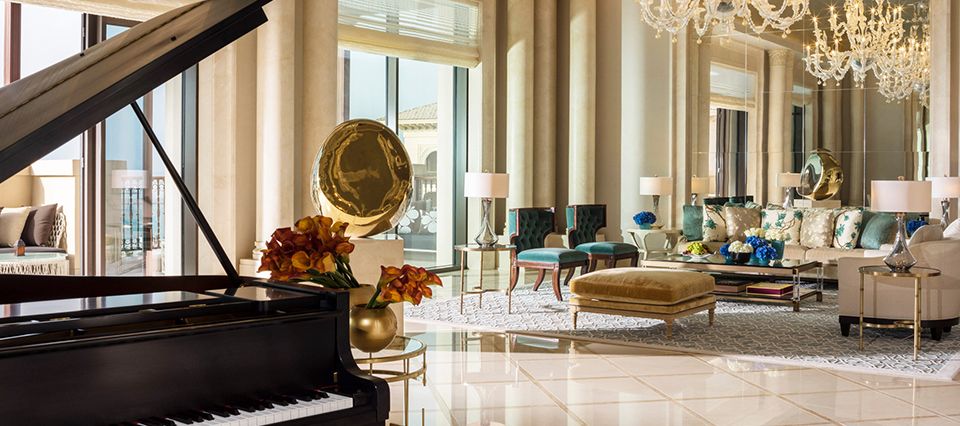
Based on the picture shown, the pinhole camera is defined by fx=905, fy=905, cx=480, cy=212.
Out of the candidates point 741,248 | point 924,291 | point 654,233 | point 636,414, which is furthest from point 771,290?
point 636,414

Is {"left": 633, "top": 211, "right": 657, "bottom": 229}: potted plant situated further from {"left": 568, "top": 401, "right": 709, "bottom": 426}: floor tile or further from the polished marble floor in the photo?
{"left": 568, "top": 401, "right": 709, "bottom": 426}: floor tile

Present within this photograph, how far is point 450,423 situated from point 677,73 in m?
8.53

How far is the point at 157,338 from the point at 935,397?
456 centimetres

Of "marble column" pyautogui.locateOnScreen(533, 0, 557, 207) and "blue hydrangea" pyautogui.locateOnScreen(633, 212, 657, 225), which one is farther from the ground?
"marble column" pyautogui.locateOnScreen(533, 0, 557, 207)

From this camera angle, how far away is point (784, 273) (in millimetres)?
8289

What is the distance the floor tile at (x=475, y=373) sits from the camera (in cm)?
552

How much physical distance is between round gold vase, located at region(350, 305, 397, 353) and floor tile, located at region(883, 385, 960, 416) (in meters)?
3.28

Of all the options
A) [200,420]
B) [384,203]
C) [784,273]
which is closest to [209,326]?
[200,420]

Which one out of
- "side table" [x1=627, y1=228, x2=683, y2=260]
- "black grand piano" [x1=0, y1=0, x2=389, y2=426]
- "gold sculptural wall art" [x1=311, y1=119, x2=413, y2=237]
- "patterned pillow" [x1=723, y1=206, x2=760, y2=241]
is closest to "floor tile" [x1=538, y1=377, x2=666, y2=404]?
"gold sculptural wall art" [x1=311, y1=119, x2=413, y2=237]

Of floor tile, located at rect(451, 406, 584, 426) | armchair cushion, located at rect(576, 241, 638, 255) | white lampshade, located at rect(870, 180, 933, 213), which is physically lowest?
floor tile, located at rect(451, 406, 584, 426)

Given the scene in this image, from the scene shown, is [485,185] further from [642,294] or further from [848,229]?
[848,229]

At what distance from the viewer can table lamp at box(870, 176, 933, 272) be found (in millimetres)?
6152

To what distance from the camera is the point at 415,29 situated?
1092 centimetres

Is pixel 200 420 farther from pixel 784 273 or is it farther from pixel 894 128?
pixel 894 128
